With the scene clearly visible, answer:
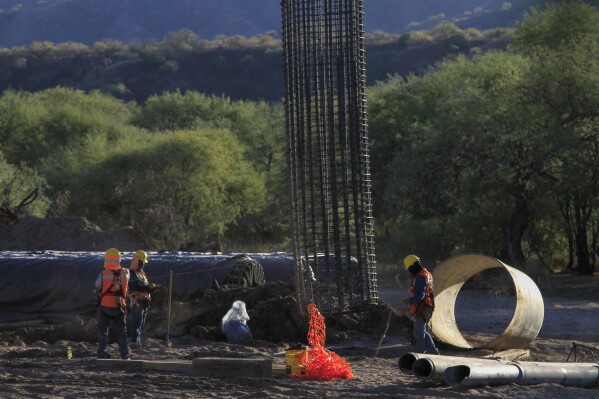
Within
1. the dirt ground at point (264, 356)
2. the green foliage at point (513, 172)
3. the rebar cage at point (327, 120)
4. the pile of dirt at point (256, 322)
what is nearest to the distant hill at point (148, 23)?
the green foliage at point (513, 172)

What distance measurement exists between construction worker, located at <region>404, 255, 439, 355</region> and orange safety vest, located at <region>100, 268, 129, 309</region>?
3.61 metres

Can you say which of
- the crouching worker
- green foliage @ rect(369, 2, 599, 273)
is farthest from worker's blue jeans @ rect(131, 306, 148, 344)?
green foliage @ rect(369, 2, 599, 273)

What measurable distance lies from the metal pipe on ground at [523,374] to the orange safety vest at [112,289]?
453 centimetres

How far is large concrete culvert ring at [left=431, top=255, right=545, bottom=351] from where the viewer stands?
17.5 meters

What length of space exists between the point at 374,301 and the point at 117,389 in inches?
278

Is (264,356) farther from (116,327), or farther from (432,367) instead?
(432,367)

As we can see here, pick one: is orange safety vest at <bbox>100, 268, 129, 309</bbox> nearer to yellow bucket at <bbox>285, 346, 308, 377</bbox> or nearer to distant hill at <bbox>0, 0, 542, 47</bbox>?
yellow bucket at <bbox>285, 346, 308, 377</bbox>

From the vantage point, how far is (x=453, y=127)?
31078 millimetres

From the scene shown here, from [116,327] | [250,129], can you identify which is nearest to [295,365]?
[116,327]

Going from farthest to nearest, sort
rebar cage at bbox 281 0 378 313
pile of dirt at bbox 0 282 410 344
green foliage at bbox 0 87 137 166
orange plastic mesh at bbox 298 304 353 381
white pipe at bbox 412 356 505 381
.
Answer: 1. green foliage at bbox 0 87 137 166
2. rebar cage at bbox 281 0 378 313
3. pile of dirt at bbox 0 282 410 344
4. orange plastic mesh at bbox 298 304 353 381
5. white pipe at bbox 412 356 505 381

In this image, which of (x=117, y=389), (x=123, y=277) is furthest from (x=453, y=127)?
(x=117, y=389)

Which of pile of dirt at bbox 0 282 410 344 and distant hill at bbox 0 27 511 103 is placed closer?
pile of dirt at bbox 0 282 410 344

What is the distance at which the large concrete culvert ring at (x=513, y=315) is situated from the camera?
57.6ft

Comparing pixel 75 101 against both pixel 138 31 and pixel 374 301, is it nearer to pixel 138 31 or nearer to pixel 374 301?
pixel 374 301
